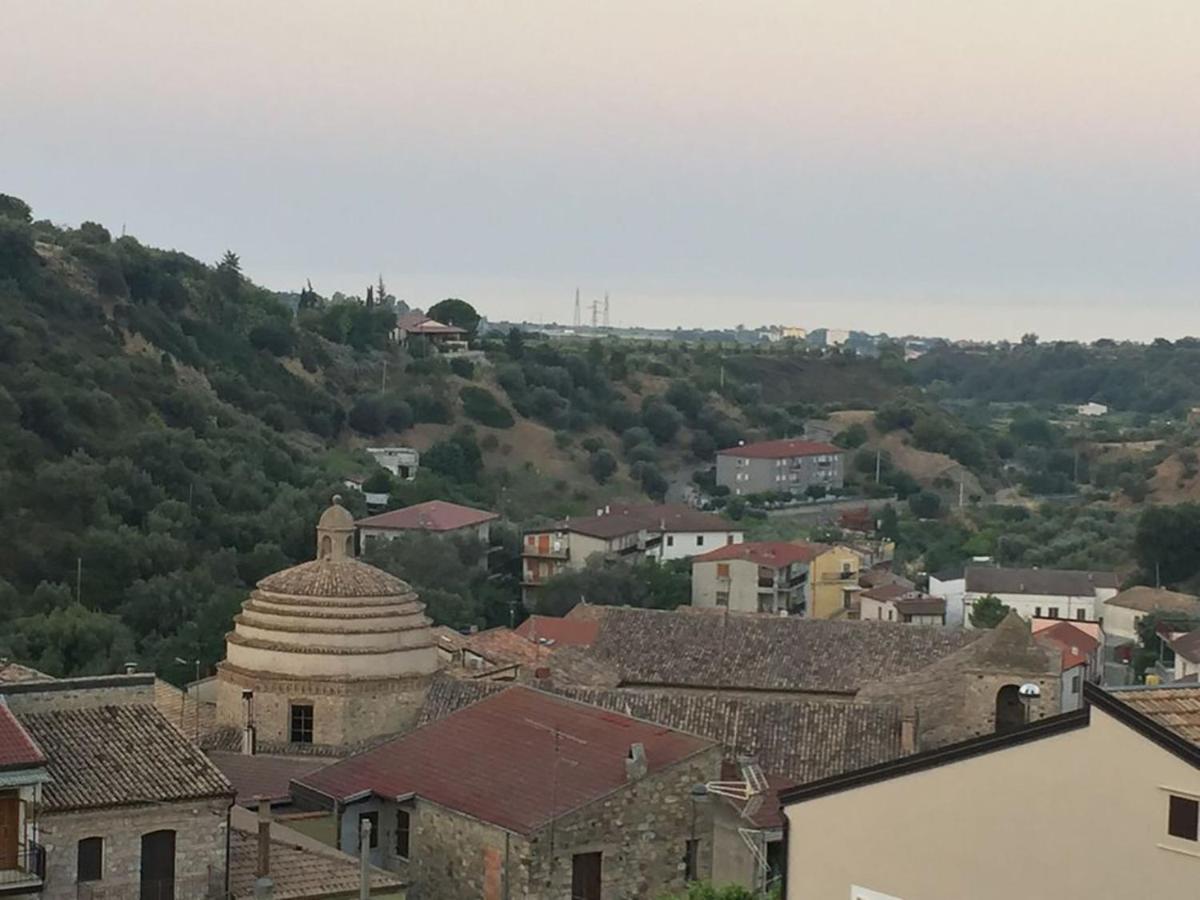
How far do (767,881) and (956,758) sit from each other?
46.6 feet

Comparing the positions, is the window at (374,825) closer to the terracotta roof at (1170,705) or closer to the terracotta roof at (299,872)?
the terracotta roof at (299,872)

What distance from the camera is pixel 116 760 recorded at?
72.8 ft

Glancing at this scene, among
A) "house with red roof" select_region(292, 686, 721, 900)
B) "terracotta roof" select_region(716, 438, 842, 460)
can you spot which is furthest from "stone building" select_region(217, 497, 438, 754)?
"terracotta roof" select_region(716, 438, 842, 460)

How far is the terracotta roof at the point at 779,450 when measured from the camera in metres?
103

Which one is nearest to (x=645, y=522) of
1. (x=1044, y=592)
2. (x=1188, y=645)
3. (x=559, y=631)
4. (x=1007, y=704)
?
(x=1044, y=592)

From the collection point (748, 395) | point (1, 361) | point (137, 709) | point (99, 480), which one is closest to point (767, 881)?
point (137, 709)

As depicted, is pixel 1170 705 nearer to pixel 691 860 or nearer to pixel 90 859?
pixel 90 859

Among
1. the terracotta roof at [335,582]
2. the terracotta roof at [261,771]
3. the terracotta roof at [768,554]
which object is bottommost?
the terracotta roof at [768,554]

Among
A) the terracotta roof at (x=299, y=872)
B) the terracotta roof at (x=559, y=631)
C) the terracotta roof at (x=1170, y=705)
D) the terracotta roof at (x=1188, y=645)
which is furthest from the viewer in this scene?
the terracotta roof at (x=1188, y=645)

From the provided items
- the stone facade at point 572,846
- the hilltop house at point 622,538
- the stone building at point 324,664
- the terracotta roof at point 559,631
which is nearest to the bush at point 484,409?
the hilltop house at point 622,538

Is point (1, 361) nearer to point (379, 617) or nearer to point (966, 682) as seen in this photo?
point (379, 617)

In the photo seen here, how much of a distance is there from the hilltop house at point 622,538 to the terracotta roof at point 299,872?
47.9 meters

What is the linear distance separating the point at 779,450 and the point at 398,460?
2310cm

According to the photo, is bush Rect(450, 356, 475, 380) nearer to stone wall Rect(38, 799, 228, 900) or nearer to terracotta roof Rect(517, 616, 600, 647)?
terracotta roof Rect(517, 616, 600, 647)
